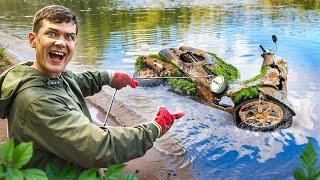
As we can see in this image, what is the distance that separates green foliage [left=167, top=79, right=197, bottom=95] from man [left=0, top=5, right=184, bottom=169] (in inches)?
297

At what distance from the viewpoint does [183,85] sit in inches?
428

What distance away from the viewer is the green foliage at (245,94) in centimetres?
829

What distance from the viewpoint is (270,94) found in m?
8.11

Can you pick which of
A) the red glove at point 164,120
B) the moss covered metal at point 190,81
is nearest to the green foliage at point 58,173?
the red glove at point 164,120

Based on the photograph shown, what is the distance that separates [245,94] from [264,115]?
524mm

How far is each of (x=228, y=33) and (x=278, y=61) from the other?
10520 mm

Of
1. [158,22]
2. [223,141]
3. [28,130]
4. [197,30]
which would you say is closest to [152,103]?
[223,141]

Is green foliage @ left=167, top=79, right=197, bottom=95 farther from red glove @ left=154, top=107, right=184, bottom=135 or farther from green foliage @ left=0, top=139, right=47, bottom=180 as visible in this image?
green foliage @ left=0, top=139, right=47, bottom=180

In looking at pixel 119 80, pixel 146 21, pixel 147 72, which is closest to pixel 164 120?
pixel 119 80

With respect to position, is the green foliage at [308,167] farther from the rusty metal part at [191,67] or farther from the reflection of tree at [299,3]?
the reflection of tree at [299,3]

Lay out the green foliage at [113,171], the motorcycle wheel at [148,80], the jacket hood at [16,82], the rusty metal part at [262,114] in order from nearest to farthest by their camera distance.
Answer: the green foliage at [113,171] < the jacket hood at [16,82] < the rusty metal part at [262,114] < the motorcycle wheel at [148,80]

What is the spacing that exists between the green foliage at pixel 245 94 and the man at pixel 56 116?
214 inches

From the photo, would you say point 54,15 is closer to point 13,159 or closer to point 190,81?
point 13,159

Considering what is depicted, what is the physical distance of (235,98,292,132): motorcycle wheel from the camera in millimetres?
8062
